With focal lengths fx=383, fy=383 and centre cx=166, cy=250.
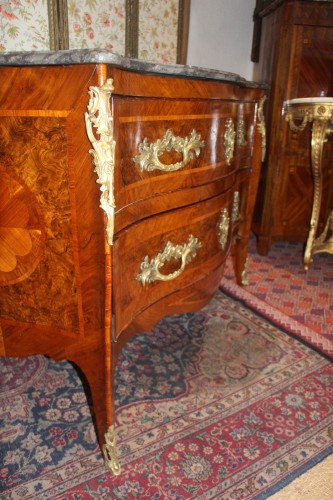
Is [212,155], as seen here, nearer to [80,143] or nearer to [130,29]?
[80,143]

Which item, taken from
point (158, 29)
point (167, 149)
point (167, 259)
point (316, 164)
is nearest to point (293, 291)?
Answer: point (316, 164)

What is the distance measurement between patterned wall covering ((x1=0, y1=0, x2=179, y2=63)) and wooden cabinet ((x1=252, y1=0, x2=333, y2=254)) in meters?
0.63

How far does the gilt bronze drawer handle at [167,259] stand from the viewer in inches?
38.5

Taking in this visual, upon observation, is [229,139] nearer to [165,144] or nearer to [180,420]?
[165,144]

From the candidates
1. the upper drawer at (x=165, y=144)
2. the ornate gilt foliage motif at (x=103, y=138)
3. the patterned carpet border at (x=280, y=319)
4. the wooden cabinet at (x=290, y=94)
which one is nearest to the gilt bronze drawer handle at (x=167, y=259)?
the upper drawer at (x=165, y=144)

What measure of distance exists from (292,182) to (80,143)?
6.70ft

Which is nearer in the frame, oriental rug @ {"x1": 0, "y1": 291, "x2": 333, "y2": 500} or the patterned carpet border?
oriental rug @ {"x1": 0, "y1": 291, "x2": 333, "y2": 500}

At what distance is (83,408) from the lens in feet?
4.01

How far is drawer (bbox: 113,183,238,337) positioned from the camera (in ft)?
2.92

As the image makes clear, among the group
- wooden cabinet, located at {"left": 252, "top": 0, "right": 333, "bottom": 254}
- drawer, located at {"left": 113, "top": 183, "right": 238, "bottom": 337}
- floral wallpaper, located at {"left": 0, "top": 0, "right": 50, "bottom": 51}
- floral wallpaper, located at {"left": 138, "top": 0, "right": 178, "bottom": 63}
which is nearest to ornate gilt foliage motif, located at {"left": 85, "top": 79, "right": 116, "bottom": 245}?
drawer, located at {"left": 113, "top": 183, "right": 238, "bottom": 337}

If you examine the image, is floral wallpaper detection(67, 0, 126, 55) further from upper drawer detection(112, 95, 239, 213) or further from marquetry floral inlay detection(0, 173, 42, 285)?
marquetry floral inlay detection(0, 173, 42, 285)

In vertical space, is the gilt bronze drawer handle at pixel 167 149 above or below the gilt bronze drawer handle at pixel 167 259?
above

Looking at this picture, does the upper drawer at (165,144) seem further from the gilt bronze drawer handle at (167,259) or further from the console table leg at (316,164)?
the console table leg at (316,164)

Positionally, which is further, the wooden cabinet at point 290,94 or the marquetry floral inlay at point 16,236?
the wooden cabinet at point 290,94
